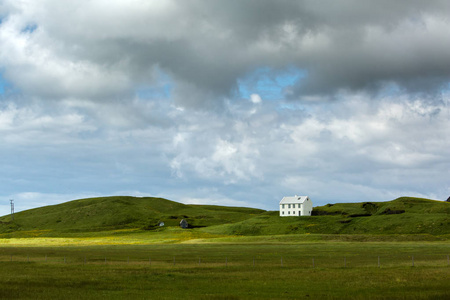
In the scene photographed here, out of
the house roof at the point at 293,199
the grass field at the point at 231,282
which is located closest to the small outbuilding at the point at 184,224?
the house roof at the point at 293,199

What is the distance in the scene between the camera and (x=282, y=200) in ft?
613

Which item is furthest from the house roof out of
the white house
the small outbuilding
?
the small outbuilding

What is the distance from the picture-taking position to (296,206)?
593ft

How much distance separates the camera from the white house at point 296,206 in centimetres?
17970

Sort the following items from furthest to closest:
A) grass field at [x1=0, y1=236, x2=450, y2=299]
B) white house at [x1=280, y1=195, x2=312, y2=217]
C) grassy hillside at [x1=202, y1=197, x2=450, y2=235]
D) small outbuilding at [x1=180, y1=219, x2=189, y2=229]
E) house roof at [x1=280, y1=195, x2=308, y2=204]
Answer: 1. house roof at [x1=280, y1=195, x2=308, y2=204]
2. small outbuilding at [x1=180, y1=219, x2=189, y2=229]
3. white house at [x1=280, y1=195, x2=312, y2=217]
4. grassy hillside at [x1=202, y1=197, x2=450, y2=235]
5. grass field at [x1=0, y1=236, x2=450, y2=299]

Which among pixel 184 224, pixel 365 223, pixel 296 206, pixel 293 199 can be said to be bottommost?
pixel 365 223

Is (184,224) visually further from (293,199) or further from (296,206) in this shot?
(296,206)

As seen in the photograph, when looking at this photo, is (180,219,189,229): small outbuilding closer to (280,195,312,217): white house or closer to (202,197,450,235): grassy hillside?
(202,197,450,235): grassy hillside

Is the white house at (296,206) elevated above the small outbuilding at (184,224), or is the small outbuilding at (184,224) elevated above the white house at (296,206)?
the white house at (296,206)

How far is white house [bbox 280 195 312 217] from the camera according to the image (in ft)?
590

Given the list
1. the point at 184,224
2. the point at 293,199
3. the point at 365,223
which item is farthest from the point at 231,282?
the point at 293,199

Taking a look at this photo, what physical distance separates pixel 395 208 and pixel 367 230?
2930cm

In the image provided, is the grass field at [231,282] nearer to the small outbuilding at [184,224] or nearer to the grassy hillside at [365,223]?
the grassy hillside at [365,223]

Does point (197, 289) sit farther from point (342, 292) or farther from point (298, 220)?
point (298, 220)
